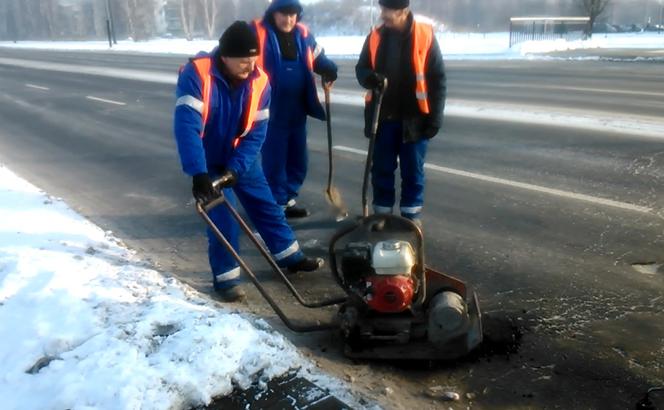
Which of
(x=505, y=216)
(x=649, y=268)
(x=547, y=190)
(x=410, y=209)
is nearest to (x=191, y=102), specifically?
(x=410, y=209)

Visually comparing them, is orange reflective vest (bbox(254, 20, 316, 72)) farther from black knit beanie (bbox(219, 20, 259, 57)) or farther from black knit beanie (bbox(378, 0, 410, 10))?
black knit beanie (bbox(219, 20, 259, 57))

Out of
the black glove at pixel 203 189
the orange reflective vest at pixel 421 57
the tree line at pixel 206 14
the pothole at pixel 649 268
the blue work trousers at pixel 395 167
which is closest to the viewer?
the black glove at pixel 203 189

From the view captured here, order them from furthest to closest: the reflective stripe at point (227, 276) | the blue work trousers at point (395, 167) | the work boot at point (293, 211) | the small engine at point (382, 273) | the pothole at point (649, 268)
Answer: the work boot at point (293, 211)
the blue work trousers at point (395, 167)
the pothole at point (649, 268)
the reflective stripe at point (227, 276)
the small engine at point (382, 273)

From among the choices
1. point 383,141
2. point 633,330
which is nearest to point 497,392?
point 633,330

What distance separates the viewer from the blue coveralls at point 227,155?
387 cm

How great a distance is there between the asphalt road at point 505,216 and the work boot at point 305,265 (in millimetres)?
112

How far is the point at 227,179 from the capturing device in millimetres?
3889

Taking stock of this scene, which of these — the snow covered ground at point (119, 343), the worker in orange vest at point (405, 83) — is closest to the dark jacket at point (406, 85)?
the worker in orange vest at point (405, 83)

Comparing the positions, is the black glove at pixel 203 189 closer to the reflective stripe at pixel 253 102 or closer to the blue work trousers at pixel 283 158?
the reflective stripe at pixel 253 102

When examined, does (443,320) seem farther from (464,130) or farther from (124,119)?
(124,119)

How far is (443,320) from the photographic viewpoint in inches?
131

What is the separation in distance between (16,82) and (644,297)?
70.4ft

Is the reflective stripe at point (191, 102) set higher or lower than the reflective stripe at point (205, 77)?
lower

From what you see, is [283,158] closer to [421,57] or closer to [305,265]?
[305,265]
